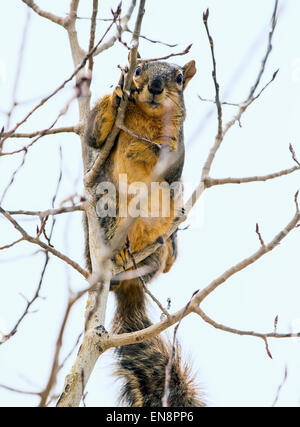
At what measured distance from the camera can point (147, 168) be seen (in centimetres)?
378

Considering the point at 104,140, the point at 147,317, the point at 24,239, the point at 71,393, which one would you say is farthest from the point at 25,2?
the point at 71,393

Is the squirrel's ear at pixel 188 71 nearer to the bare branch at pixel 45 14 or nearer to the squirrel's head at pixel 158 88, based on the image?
the squirrel's head at pixel 158 88

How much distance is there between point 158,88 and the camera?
3.55m

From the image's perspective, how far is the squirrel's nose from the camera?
139 inches

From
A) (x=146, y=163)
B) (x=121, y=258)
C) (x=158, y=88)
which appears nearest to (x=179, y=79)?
(x=158, y=88)

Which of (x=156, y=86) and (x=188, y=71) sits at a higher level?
(x=188, y=71)

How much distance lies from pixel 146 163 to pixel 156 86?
0.53m

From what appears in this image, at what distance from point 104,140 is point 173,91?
63 centimetres

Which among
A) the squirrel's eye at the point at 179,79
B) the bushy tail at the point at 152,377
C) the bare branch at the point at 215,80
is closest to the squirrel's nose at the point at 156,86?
the squirrel's eye at the point at 179,79

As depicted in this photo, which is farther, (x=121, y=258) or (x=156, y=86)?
(x=121, y=258)

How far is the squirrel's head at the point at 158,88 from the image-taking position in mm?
3572

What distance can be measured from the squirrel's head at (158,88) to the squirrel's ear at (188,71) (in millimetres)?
173

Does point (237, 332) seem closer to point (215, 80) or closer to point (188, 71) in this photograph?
point (215, 80)

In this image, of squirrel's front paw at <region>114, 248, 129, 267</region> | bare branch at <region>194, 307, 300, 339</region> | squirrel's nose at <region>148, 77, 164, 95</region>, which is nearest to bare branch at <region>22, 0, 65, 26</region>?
squirrel's nose at <region>148, 77, 164, 95</region>
